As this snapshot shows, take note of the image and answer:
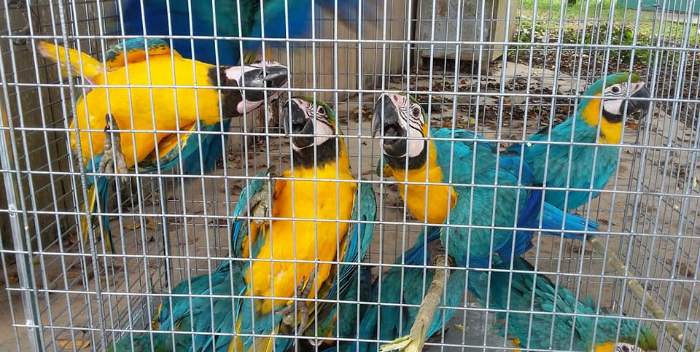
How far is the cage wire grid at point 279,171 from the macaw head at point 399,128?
0.06 m

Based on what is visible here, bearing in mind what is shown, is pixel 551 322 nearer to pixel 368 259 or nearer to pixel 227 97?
pixel 368 259

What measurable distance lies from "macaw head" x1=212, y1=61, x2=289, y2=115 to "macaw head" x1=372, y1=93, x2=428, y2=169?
262 millimetres

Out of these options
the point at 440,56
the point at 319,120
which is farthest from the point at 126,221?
the point at 440,56

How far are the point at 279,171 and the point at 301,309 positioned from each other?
1.11 metres

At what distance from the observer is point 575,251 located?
279cm

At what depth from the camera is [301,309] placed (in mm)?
1463

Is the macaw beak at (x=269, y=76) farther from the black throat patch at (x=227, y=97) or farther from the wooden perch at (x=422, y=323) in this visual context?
the wooden perch at (x=422, y=323)

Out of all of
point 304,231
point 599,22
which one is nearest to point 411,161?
point 304,231

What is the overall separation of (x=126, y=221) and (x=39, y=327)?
1.63m

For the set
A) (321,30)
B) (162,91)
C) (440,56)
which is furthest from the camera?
(440,56)

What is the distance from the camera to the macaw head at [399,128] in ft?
4.19

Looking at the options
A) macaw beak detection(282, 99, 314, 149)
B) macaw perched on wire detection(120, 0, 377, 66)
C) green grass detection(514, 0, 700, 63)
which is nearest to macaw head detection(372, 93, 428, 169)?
macaw beak detection(282, 99, 314, 149)

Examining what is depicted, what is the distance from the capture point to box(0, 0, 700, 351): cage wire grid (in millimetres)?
1136

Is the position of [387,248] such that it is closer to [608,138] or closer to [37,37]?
[608,138]
